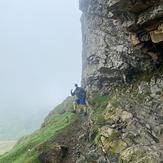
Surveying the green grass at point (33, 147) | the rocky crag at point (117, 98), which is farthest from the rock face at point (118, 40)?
the green grass at point (33, 147)

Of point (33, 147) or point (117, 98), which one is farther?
point (33, 147)

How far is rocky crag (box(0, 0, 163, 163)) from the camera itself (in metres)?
37.6

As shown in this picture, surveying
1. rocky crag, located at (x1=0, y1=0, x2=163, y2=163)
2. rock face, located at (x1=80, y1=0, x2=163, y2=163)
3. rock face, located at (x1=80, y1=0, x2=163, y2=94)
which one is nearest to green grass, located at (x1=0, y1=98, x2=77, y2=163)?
rocky crag, located at (x1=0, y1=0, x2=163, y2=163)

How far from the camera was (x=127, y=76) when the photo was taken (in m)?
49.6

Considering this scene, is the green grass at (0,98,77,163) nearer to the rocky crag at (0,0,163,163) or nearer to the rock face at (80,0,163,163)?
the rocky crag at (0,0,163,163)

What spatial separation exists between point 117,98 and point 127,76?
5094 mm

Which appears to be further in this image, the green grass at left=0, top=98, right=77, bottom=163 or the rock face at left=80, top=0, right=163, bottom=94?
the green grass at left=0, top=98, right=77, bottom=163

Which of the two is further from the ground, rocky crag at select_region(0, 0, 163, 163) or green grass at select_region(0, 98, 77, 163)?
rocky crag at select_region(0, 0, 163, 163)

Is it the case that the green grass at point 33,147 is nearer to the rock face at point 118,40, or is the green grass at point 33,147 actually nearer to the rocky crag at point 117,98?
the rocky crag at point 117,98

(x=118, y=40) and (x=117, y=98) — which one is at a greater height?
(x=118, y=40)

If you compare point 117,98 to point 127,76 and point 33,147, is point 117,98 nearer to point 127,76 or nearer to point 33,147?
point 127,76

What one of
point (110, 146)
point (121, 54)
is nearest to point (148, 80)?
point (121, 54)

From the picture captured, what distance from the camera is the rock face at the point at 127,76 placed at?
3709cm

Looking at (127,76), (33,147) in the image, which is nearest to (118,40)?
(127,76)
